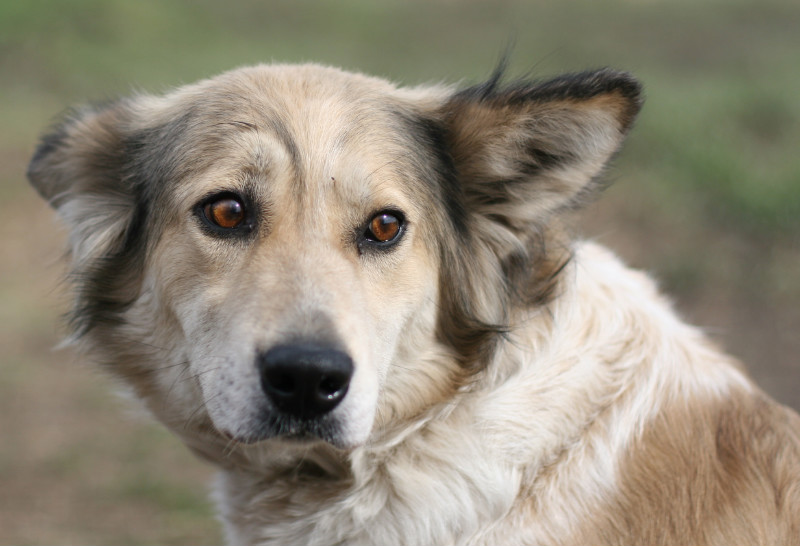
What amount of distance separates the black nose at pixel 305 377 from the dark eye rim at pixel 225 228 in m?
0.59

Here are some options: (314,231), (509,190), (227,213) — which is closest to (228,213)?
(227,213)

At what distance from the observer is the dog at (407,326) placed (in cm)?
274

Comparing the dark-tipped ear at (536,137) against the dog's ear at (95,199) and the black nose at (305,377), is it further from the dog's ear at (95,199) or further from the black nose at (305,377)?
the dog's ear at (95,199)

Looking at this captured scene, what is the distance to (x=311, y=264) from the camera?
2.78 meters

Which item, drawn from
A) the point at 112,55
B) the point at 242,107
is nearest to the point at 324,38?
the point at 112,55

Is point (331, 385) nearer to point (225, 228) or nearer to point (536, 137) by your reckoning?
point (225, 228)

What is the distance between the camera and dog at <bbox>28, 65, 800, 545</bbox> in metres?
2.74

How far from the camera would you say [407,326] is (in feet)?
10.2

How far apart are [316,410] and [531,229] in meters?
1.20

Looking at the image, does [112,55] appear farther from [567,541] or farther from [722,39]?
[567,541]

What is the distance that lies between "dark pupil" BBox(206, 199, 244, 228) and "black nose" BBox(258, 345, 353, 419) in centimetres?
62

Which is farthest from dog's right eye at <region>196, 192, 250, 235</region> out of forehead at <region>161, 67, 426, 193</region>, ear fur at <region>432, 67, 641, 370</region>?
ear fur at <region>432, 67, 641, 370</region>

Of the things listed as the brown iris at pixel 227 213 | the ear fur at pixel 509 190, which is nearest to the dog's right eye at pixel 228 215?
the brown iris at pixel 227 213

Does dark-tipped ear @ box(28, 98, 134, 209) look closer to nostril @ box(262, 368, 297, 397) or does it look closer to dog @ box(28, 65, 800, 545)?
A: dog @ box(28, 65, 800, 545)
